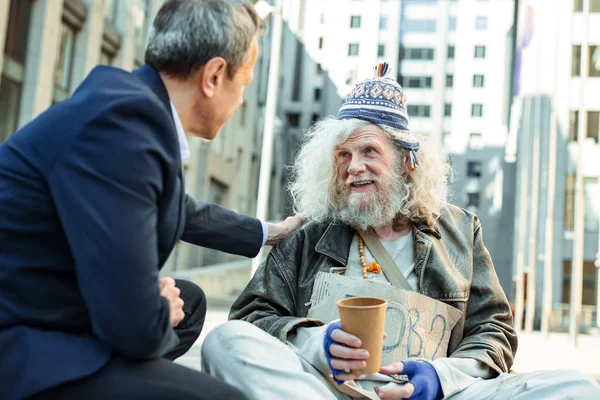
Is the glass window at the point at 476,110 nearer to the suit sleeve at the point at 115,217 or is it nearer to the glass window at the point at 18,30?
the glass window at the point at 18,30

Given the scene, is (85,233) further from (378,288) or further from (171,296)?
(378,288)

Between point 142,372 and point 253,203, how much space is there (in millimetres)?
44609

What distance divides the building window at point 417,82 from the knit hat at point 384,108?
7739 cm

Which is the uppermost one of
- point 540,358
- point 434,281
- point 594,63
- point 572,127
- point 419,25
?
point 419,25

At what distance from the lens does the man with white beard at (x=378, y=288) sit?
2.88 meters

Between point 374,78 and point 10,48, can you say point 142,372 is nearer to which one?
point 374,78

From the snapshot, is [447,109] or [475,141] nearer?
[475,141]

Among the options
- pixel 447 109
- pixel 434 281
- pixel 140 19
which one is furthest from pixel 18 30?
pixel 447 109

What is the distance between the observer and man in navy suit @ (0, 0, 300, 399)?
2.04 metres

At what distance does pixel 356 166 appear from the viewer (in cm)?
418

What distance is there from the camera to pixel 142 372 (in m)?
2.20

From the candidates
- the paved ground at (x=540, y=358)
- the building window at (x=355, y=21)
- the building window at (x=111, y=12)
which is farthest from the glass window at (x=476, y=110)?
the building window at (x=111, y=12)

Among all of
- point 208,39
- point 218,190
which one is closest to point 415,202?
point 208,39

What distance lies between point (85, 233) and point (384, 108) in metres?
2.48
